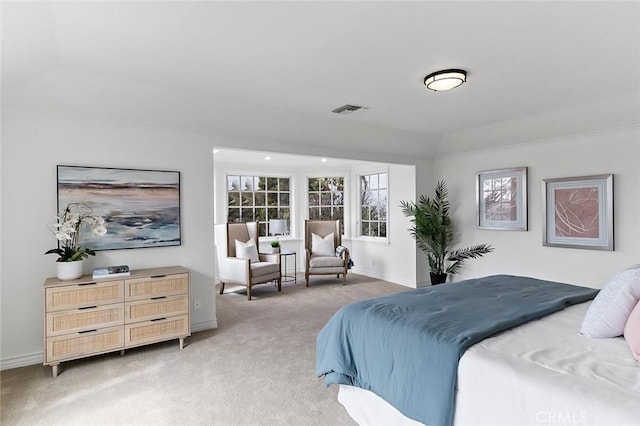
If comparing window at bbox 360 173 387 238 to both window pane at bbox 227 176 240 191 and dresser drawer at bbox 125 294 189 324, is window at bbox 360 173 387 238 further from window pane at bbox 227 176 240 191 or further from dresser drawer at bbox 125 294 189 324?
dresser drawer at bbox 125 294 189 324

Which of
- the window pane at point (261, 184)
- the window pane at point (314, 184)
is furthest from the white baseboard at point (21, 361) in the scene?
the window pane at point (314, 184)

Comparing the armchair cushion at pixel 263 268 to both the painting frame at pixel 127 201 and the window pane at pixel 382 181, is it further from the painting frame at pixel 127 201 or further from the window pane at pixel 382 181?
the window pane at pixel 382 181

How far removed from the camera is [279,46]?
2.35m

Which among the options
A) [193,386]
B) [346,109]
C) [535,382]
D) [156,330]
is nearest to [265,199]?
[346,109]

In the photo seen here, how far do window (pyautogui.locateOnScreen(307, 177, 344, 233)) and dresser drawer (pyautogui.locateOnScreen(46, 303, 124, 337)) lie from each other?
4.85m

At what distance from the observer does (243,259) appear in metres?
5.34

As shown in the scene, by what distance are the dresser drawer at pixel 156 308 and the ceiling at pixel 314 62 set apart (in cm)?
178

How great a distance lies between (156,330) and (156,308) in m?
0.20

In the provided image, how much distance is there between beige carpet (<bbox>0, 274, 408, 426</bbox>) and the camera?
2.20 metres

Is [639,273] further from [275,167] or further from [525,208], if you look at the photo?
[275,167]

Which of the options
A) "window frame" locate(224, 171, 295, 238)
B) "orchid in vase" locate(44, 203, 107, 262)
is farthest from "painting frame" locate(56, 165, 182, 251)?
"window frame" locate(224, 171, 295, 238)

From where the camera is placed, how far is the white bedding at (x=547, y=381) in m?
1.14

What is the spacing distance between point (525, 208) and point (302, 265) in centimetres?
436

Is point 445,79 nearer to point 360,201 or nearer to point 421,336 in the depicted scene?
point 421,336
